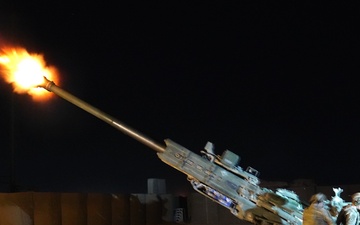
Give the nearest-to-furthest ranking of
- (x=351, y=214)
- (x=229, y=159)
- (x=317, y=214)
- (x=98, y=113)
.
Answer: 1. (x=317, y=214)
2. (x=351, y=214)
3. (x=229, y=159)
4. (x=98, y=113)

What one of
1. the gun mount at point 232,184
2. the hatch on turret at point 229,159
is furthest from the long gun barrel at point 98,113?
the hatch on turret at point 229,159

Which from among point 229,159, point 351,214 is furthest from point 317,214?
point 229,159

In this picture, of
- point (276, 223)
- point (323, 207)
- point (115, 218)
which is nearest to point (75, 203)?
point (115, 218)

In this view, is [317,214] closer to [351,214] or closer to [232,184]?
[351,214]

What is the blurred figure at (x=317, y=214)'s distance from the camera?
33.7 ft

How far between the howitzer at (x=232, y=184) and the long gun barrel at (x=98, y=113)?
2cm

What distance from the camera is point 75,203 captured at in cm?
1759

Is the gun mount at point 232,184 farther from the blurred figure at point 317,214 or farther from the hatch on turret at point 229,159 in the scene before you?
the blurred figure at point 317,214

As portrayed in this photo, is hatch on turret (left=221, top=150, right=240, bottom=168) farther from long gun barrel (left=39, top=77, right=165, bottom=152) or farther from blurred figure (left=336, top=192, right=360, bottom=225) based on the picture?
blurred figure (left=336, top=192, right=360, bottom=225)

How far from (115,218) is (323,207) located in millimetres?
11301

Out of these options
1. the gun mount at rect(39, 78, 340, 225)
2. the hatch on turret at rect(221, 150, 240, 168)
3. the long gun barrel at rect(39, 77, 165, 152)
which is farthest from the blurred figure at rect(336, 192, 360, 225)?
the long gun barrel at rect(39, 77, 165, 152)

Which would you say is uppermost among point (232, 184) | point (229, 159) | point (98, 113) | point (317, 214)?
point (98, 113)

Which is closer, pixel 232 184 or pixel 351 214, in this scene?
pixel 351 214

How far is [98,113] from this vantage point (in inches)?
484
